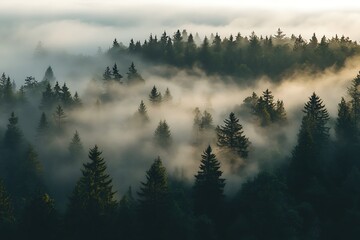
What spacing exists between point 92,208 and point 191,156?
4803 centimetres

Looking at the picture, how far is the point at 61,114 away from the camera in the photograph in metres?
135

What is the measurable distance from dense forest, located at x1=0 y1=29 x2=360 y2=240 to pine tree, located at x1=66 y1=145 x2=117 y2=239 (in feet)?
0.45

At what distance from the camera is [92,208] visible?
7056 cm

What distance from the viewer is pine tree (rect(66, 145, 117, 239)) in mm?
69250

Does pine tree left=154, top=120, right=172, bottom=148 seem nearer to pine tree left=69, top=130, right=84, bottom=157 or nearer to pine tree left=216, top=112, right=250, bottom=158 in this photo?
pine tree left=69, top=130, right=84, bottom=157

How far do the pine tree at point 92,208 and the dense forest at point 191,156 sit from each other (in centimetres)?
14

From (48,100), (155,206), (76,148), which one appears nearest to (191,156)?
(76,148)

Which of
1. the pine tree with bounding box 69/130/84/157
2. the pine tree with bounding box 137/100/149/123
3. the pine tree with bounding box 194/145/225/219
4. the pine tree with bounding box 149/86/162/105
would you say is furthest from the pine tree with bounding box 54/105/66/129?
the pine tree with bounding box 194/145/225/219

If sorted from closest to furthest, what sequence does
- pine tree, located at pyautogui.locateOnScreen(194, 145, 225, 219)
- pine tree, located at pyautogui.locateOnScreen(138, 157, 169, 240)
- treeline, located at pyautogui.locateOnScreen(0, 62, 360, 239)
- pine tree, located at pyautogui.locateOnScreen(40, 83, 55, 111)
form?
treeline, located at pyautogui.locateOnScreen(0, 62, 360, 239)
pine tree, located at pyautogui.locateOnScreen(138, 157, 169, 240)
pine tree, located at pyautogui.locateOnScreen(194, 145, 225, 219)
pine tree, located at pyautogui.locateOnScreen(40, 83, 55, 111)

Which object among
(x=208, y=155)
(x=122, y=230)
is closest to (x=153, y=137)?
(x=208, y=155)

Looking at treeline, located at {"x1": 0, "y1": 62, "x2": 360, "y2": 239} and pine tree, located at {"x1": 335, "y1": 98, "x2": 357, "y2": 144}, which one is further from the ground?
pine tree, located at {"x1": 335, "y1": 98, "x2": 357, "y2": 144}

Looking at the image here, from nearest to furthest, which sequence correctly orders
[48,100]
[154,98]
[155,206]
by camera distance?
[155,206]
[154,98]
[48,100]

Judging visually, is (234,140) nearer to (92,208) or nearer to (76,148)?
(92,208)

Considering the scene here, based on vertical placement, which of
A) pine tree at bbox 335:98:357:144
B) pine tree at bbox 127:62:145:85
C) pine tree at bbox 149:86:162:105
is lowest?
pine tree at bbox 335:98:357:144
